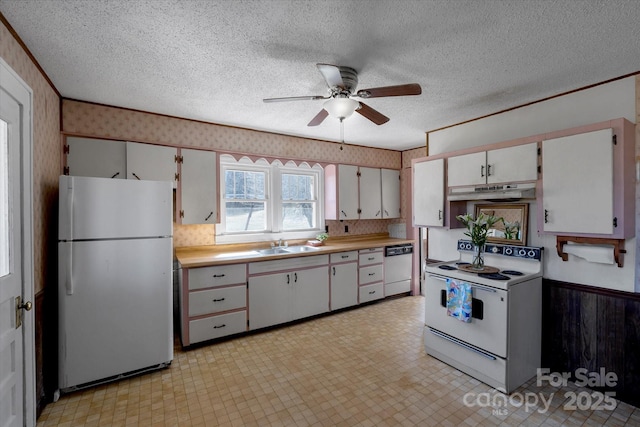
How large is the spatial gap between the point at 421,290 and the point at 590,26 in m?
3.88

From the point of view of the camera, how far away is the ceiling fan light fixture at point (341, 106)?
2.10m

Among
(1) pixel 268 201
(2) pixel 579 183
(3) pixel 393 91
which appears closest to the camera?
(3) pixel 393 91

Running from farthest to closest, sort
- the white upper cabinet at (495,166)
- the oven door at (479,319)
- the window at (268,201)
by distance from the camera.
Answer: the window at (268,201) → the white upper cabinet at (495,166) → the oven door at (479,319)

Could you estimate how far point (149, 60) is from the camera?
6.76ft

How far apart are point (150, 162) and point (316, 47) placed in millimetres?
2228

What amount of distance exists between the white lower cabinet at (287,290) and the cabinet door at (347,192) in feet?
3.14

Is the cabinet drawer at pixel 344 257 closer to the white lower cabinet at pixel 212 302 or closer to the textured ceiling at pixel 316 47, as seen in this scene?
the white lower cabinet at pixel 212 302

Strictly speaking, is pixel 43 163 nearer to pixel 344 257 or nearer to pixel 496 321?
pixel 344 257

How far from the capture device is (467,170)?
2.97 metres

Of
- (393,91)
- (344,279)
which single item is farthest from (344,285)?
(393,91)

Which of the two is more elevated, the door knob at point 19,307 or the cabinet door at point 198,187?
the cabinet door at point 198,187

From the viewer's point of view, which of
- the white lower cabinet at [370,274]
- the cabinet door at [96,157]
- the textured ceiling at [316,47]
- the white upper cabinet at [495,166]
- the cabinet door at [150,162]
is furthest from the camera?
the white lower cabinet at [370,274]

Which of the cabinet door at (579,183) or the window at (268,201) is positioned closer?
the cabinet door at (579,183)

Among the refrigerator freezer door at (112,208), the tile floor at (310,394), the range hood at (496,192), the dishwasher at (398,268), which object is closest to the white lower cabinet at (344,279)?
the dishwasher at (398,268)
